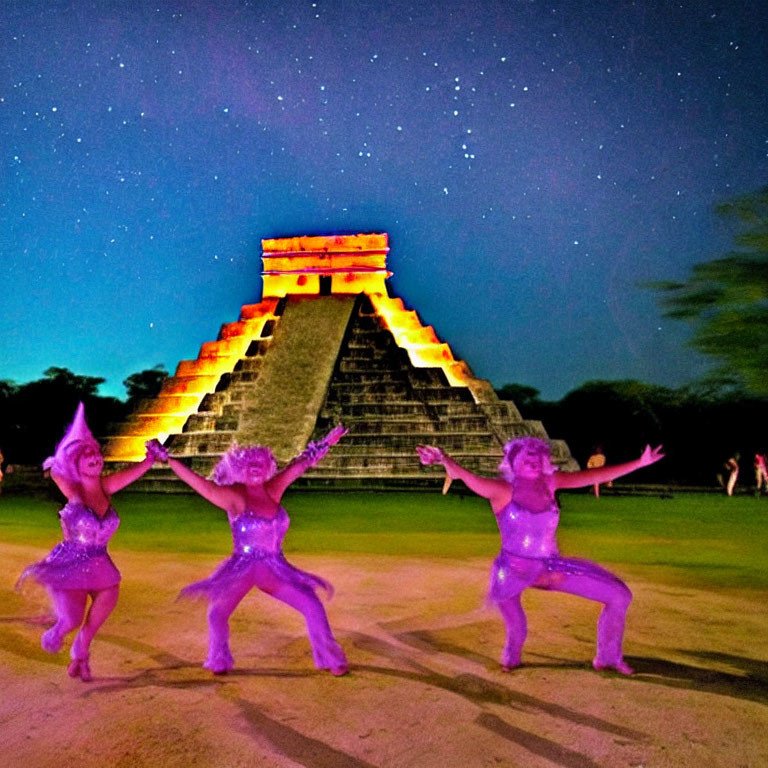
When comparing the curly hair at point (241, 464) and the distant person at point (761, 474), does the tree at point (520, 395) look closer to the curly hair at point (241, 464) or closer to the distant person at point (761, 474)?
the distant person at point (761, 474)

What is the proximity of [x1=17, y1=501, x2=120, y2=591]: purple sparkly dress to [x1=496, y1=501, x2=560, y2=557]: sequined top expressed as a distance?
241cm

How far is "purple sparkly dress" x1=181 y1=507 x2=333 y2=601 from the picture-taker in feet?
16.9

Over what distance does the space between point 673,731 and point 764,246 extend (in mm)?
4511

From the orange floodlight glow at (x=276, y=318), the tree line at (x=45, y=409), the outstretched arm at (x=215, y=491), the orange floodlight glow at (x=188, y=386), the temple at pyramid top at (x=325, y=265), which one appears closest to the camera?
the outstretched arm at (x=215, y=491)

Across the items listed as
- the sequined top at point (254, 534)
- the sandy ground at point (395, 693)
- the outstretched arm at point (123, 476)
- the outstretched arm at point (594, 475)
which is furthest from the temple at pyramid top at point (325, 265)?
the sequined top at point (254, 534)

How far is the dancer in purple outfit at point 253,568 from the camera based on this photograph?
16.8ft

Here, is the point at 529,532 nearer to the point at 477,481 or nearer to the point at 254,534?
the point at 477,481

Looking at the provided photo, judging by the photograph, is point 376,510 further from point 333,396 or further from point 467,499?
point 333,396

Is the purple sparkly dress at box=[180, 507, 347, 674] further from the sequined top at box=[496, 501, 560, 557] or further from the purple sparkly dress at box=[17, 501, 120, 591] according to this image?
the sequined top at box=[496, 501, 560, 557]

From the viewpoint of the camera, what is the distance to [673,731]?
4.06 meters

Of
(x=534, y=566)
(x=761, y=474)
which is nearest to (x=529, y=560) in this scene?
(x=534, y=566)

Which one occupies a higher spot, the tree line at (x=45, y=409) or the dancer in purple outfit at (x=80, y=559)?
the tree line at (x=45, y=409)

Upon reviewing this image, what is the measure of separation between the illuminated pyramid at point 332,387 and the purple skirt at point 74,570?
68.1ft

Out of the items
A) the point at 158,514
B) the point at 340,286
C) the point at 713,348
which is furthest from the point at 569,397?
the point at 713,348
